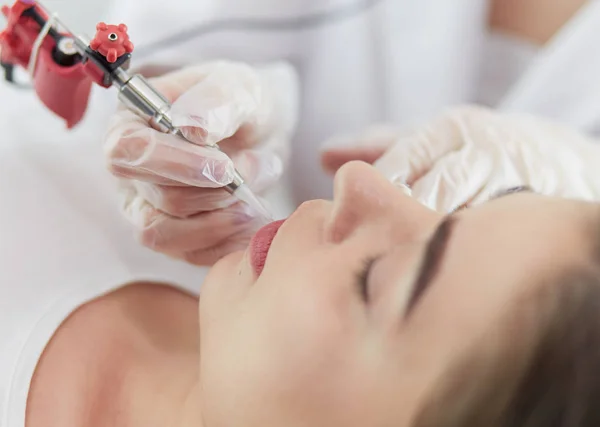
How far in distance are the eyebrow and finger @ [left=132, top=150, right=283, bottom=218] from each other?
252 mm

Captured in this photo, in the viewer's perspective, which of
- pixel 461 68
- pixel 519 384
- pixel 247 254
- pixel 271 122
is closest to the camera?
pixel 519 384

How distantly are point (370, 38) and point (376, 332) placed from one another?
2.30 ft

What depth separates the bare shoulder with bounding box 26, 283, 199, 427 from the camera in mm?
574

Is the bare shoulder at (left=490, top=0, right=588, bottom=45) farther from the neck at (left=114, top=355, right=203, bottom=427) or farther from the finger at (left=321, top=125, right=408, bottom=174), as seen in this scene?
the neck at (left=114, top=355, right=203, bottom=427)

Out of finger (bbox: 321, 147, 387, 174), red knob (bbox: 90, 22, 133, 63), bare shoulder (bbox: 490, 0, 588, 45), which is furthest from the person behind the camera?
bare shoulder (bbox: 490, 0, 588, 45)

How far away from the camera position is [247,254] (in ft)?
1.81

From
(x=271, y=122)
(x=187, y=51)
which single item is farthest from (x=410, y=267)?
(x=187, y=51)

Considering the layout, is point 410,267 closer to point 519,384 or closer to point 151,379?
point 519,384

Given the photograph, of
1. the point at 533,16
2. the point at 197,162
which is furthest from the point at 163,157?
the point at 533,16

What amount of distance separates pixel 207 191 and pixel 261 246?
118 mm

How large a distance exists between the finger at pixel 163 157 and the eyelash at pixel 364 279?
0.56 feet

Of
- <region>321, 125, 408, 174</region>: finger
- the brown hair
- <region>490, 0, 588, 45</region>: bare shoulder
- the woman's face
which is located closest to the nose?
the woman's face

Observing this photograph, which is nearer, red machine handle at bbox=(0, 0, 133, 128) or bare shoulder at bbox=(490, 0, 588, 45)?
red machine handle at bbox=(0, 0, 133, 128)

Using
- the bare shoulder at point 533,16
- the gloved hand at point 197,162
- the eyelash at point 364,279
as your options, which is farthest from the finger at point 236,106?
the bare shoulder at point 533,16
